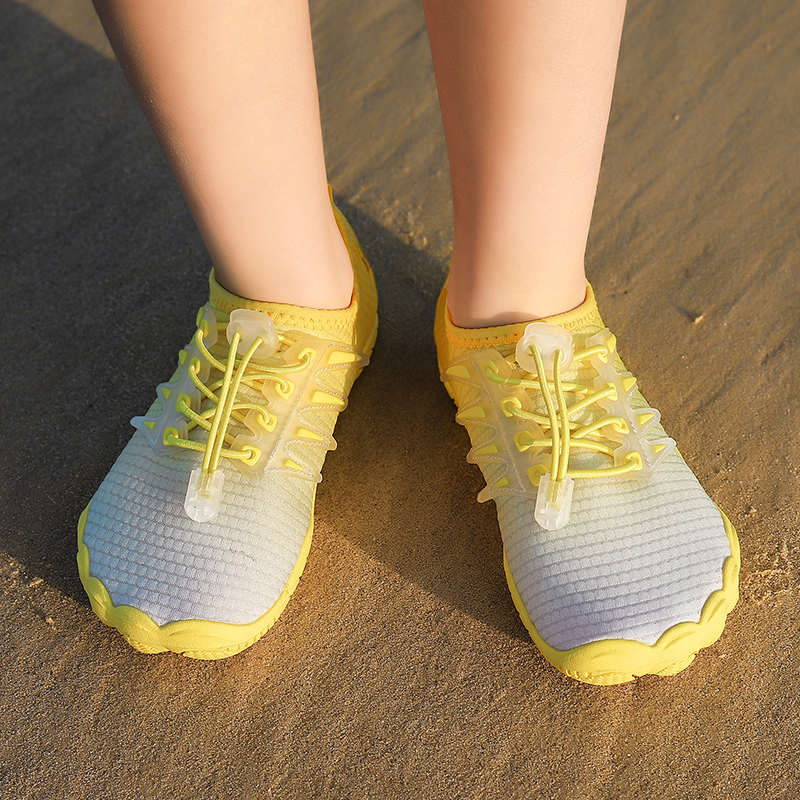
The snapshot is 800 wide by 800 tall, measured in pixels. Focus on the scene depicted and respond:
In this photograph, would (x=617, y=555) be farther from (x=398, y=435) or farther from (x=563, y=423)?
(x=398, y=435)

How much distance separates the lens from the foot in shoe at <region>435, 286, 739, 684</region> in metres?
0.78

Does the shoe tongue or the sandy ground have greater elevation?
the shoe tongue

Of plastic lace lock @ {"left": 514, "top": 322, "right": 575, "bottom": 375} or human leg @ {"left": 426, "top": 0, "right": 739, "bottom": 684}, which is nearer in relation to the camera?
human leg @ {"left": 426, "top": 0, "right": 739, "bottom": 684}

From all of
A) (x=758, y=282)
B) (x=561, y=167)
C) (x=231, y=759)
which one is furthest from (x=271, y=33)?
(x=758, y=282)

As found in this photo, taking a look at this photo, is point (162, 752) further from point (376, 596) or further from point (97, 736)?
point (376, 596)

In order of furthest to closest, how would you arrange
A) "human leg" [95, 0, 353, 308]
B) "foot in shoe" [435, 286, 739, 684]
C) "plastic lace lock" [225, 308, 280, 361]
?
"plastic lace lock" [225, 308, 280, 361]
"foot in shoe" [435, 286, 739, 684]
"human leg" [95, 0, 353, 308]

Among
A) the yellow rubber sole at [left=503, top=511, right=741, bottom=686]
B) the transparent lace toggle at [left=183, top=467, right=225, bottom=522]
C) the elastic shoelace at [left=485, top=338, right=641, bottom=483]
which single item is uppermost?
the transparent lace toggle at [left=183, top=467, right=225, bottom=522]

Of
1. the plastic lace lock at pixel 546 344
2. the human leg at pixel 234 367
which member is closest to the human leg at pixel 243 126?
the human leg at pixel 234 367

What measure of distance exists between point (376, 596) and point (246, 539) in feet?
0.58

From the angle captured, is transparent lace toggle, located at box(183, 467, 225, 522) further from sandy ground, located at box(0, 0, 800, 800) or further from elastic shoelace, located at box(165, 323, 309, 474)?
sandy ground, located at box(0, 0, 800, 800)

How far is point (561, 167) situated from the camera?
784 millimetres

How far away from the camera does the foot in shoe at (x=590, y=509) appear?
0.78 m

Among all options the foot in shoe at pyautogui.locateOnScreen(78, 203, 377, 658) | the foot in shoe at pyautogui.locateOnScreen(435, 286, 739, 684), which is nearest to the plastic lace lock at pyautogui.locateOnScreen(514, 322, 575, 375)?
the foot in shoe at pyautogui.locateOnScreen(435, 286, 739, 684)

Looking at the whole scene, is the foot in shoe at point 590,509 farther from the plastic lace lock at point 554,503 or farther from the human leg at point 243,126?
the human leg at point 243,126
